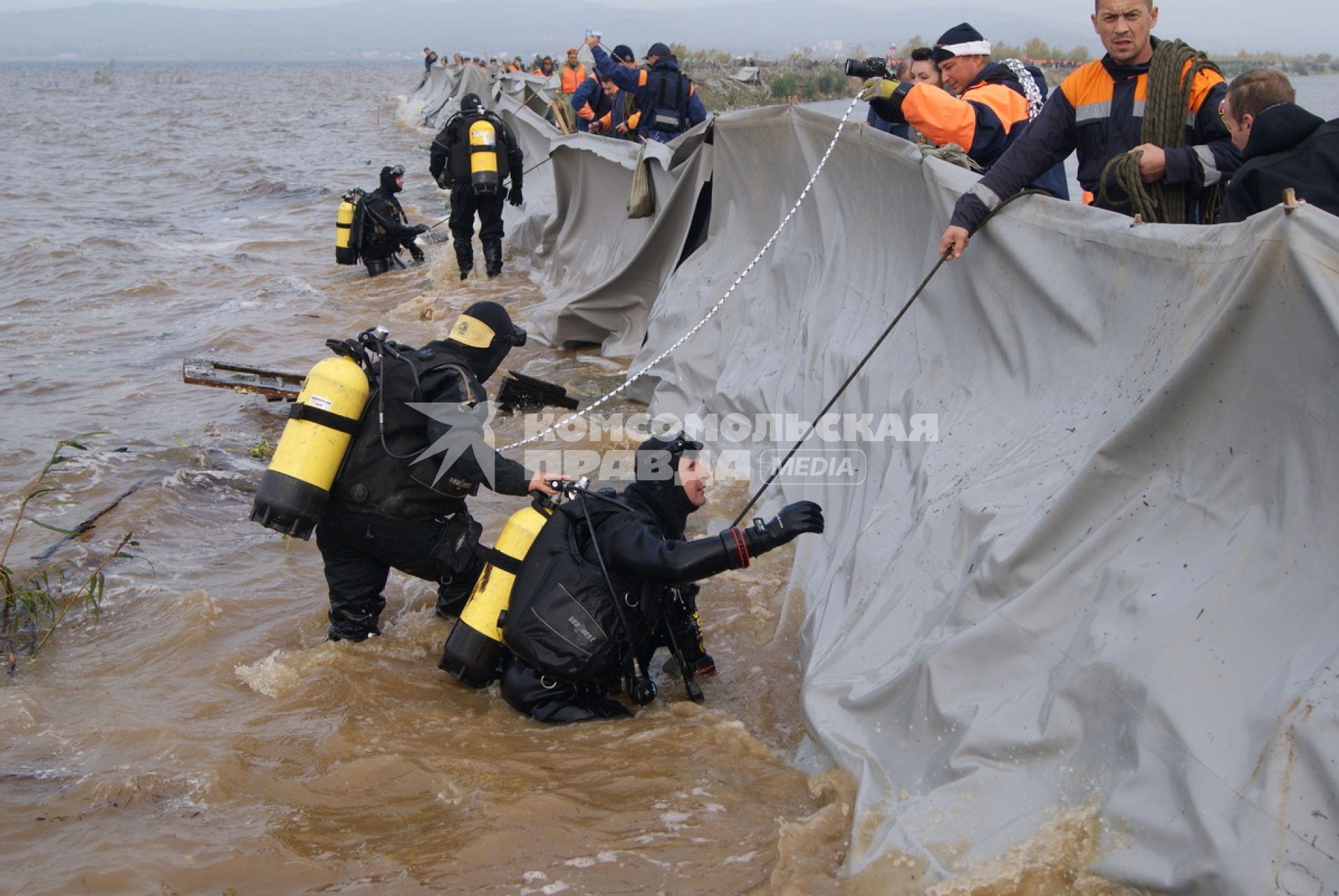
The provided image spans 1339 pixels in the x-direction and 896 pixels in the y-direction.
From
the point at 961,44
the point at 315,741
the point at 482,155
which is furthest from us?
the point at 482,155

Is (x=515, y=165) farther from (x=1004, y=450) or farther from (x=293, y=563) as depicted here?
(x=1004, y=450)

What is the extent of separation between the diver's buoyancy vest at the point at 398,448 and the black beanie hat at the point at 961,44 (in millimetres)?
2932

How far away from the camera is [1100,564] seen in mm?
2910

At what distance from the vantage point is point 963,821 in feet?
9.17

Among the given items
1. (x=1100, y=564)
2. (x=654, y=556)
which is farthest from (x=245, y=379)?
(x=1100, y=564)

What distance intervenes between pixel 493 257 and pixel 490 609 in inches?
327

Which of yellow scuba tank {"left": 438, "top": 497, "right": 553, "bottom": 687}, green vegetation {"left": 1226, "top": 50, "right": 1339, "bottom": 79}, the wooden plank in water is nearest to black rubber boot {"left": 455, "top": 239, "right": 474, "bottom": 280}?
the wooden plank in water

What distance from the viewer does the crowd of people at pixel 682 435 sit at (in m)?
3.74

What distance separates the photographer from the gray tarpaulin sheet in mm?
2373

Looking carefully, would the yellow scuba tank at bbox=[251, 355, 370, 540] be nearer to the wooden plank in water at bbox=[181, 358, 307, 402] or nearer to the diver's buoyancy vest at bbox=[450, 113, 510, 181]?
the wooden plank in water at bbox=[181, 358, 307, 402]

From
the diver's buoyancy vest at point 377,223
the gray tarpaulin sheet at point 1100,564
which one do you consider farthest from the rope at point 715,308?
the diver's buoyancy vest at point 377,223

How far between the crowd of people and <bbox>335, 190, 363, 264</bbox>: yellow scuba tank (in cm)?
857

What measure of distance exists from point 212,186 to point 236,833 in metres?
21.7

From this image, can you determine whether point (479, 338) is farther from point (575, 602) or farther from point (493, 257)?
point (493, 257)
